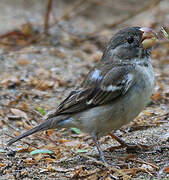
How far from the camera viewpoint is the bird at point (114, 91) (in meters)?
3.97

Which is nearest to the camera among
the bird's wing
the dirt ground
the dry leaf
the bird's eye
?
the dirt ground

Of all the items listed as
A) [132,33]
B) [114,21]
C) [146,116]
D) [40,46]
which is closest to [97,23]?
[114,21]

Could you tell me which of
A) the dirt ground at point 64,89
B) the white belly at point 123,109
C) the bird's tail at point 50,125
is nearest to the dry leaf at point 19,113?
the dirt ground at point 64,89

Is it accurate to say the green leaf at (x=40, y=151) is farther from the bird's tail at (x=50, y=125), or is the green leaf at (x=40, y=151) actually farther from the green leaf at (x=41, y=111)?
the green leaf at (x=41, y=111)

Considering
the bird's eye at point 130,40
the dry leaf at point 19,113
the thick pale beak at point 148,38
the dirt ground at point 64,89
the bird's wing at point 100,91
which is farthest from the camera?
the dry leaf at point 19,113

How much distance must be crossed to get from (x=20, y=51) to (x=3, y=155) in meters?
3.47

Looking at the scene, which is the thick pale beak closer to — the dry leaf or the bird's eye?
the bird's eye

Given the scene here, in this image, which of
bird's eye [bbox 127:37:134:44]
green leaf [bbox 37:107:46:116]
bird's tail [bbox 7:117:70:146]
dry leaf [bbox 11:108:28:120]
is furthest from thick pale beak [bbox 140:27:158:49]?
dry leaf [bbox 11:108:28:120]

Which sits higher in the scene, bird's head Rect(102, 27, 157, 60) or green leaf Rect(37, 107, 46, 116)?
bird's head Rect(102, 27, 157, 60)

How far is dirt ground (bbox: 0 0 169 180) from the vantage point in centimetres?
389

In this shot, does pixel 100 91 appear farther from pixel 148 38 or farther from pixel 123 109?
pixel 148 38

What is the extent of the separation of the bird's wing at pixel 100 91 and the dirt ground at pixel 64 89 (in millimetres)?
514

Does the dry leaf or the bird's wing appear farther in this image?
the dry leaf

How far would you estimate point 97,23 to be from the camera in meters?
9.29
